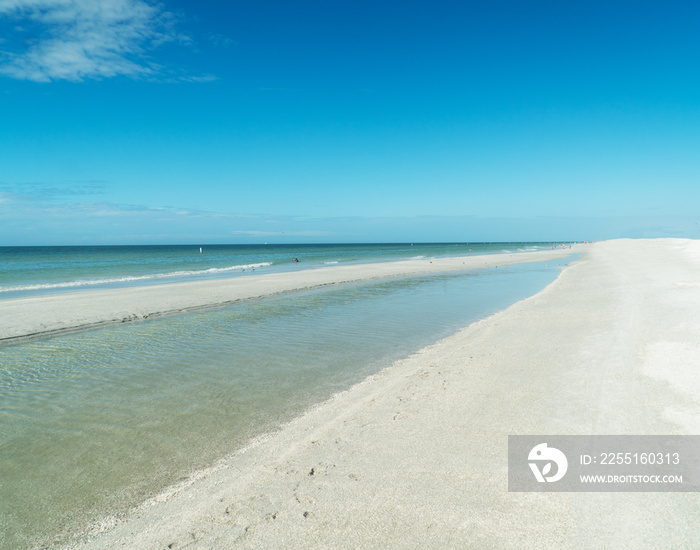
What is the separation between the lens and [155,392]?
832 centimetres

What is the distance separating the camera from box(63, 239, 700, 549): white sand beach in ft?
12.4

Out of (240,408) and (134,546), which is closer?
(134,546)

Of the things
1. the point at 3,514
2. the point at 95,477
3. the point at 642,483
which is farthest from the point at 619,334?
the point at 3,514

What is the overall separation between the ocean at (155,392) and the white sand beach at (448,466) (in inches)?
27.5

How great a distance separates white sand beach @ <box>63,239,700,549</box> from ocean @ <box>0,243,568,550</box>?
70 cm

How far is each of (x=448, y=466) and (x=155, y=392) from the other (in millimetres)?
6285

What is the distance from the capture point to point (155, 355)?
11125mm

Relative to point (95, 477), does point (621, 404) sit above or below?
above

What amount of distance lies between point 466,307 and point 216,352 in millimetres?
11205

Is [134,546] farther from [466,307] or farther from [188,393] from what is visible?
[466,307]
